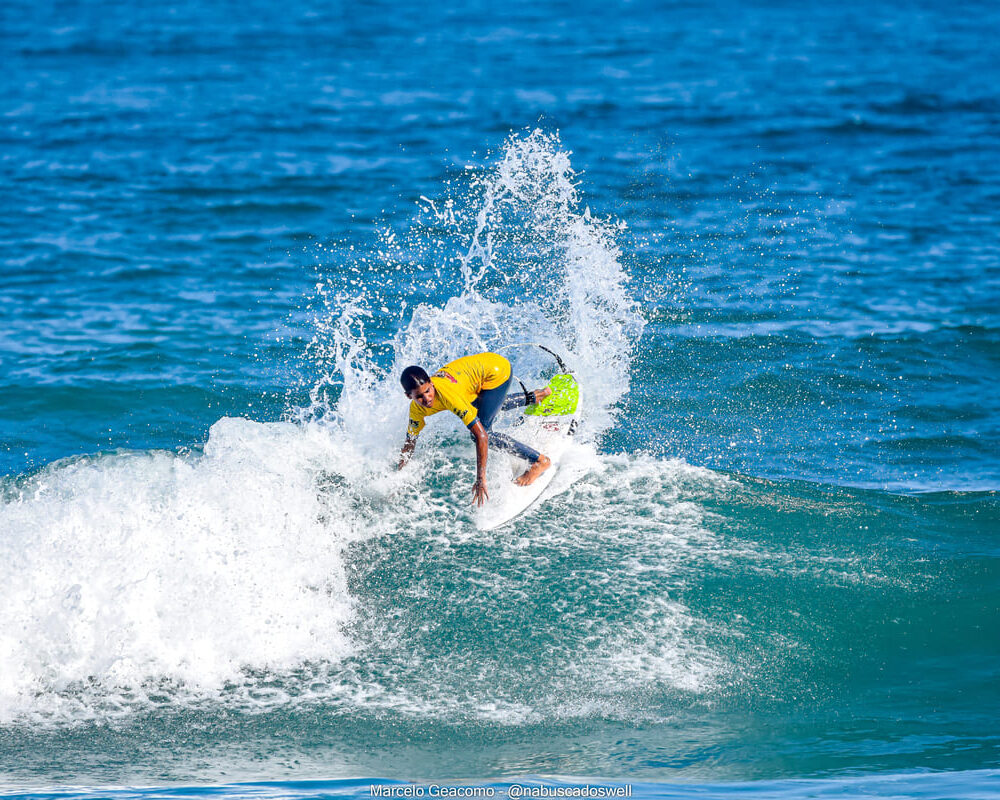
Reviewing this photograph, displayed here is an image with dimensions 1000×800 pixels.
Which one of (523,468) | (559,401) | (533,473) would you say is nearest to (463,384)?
(533,473)

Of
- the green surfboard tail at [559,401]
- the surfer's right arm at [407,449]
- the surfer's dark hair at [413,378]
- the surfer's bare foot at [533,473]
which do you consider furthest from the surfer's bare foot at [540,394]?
the surfer's dark hair at [413,378]

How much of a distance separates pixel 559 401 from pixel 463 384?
5.38 feet

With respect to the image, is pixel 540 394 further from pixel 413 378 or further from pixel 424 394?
pixel 413 378

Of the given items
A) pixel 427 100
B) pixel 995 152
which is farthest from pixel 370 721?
pixel 427 100

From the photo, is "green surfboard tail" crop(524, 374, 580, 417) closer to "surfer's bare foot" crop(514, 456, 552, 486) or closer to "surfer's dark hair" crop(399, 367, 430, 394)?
"surfer's bare foot" crop(514, 456, 552, 486)

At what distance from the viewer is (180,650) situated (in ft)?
29.8

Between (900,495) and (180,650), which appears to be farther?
(900,495)

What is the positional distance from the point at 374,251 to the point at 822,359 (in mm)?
8037

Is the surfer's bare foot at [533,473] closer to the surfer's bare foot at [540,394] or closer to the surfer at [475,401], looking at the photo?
the surfer at [475,401]

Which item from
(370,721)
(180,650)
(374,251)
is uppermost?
(374,251)

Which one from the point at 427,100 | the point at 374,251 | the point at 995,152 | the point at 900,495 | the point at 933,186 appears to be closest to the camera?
the point at 900,495

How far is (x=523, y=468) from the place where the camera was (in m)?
11.2

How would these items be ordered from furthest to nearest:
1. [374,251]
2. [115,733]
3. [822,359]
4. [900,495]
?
[374,251], [822,359], [900,495], [115,733]

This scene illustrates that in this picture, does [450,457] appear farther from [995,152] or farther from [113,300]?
[995,152]
